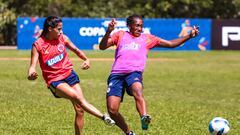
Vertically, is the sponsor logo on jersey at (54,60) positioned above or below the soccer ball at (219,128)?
above

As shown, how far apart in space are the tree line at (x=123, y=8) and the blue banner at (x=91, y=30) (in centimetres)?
892

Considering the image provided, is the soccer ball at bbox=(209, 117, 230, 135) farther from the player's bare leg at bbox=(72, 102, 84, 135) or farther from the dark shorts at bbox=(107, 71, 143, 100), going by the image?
the player's bare leg at bbox=(72, 102, 84, 135)

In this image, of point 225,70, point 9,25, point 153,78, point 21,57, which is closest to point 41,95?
point 153,78

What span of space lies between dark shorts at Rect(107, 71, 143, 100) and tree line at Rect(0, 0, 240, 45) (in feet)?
123

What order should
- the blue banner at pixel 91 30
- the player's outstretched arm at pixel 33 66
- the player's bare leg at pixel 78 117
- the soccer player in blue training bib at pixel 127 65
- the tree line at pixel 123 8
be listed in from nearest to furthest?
the player's outstretched arm at pixel 33 66, the player's bare leg at pixel 78 117, the soccer player in blue training bib at pixel 127 65, the blue banner at pixel 91 30, the tree line at pixel 123 8

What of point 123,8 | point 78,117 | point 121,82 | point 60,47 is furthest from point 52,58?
point 123,8

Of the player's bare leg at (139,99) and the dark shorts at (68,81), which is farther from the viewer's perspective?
the player's bare leg at (139,99)

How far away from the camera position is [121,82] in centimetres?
941

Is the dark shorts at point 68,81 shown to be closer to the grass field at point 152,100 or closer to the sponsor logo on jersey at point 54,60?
the sponsor logo on jersey at point 54,60

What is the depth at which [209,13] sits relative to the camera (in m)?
49.4

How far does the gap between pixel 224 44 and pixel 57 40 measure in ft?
99.6

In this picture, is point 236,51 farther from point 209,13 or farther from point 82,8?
point 82,8

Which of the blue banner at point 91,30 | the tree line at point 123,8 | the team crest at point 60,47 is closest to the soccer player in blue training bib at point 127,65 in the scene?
the team crest at point 60,47

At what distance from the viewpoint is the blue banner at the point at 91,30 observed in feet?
121
